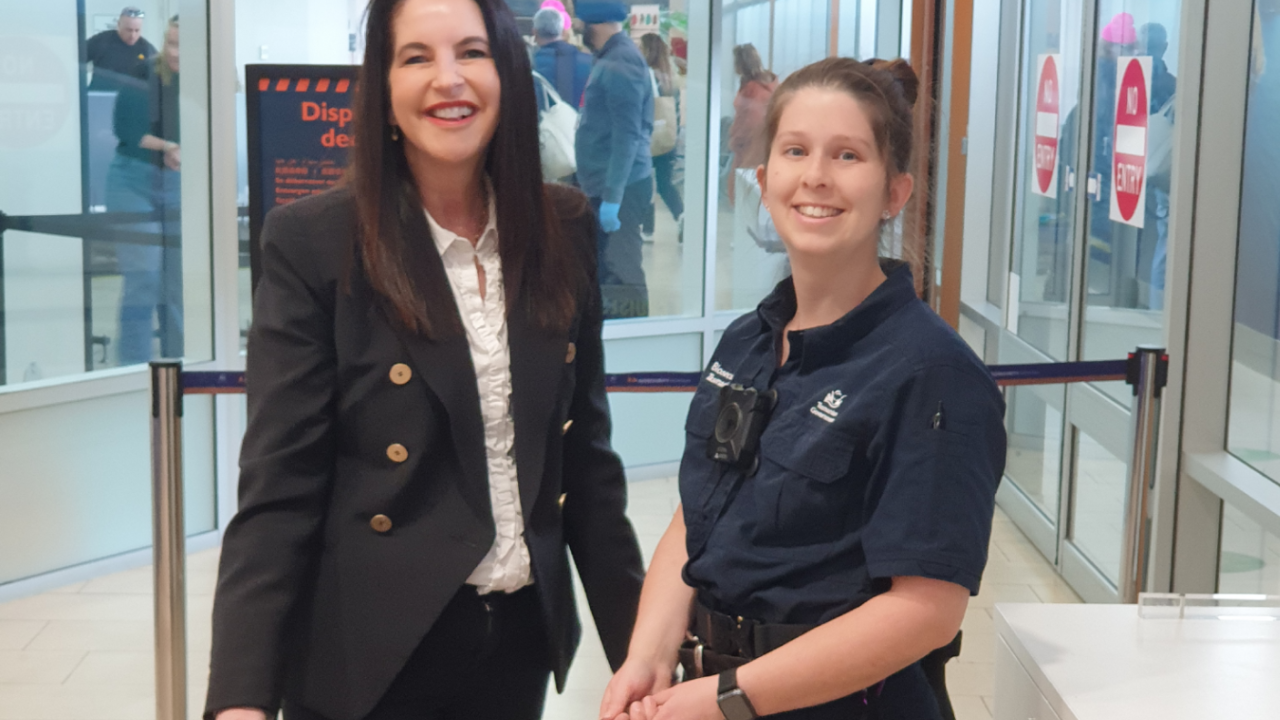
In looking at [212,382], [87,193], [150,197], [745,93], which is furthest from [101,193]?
[745,93]

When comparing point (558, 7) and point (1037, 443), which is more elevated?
point (558, 7)

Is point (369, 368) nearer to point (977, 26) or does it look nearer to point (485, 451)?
point (485, 451)

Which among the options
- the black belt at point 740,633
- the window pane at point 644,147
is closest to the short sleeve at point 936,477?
the black belt at point 740,633

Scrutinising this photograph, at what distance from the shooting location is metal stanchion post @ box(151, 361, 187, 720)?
108 inches

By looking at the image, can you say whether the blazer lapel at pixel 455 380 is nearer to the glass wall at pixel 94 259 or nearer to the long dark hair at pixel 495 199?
the long dark hair at pixel 495 199

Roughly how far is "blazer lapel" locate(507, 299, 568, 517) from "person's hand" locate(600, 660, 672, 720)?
→ 240 millimetres

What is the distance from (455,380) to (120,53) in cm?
375

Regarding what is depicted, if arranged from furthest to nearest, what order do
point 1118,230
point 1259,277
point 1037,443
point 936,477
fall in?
point 1037,443
point 1118,230
point 1259,277
point 936,477

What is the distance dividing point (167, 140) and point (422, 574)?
3844 millimetres

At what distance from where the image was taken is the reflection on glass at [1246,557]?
333 centimetres

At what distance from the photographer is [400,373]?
4.91 feet

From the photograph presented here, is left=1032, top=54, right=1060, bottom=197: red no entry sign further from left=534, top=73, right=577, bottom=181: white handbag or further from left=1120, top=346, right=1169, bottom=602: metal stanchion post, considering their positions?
left=1120, top=346, right=1169, bottom=602: metal stanchion post

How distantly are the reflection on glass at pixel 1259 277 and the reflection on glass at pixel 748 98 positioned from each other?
8.95 ft

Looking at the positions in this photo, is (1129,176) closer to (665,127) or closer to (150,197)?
(665,127)
